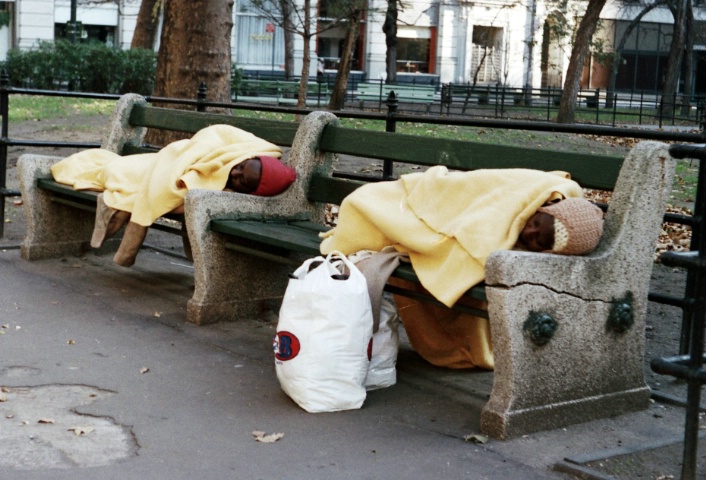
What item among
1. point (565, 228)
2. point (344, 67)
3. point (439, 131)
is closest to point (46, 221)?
point (565, 228)

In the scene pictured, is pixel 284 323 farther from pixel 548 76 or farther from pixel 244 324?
pixel 548 76

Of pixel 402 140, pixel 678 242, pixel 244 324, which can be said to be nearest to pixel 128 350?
pixel 244 324

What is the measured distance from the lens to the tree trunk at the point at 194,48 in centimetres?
1113

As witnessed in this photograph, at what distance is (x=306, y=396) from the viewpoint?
4.51m

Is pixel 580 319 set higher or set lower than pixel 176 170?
lower

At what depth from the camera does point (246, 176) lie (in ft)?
20.3

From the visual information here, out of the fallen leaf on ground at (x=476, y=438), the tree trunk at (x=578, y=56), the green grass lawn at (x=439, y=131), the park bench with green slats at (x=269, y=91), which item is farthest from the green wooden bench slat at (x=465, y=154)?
the park bench with green slats at (x=269, y=91)

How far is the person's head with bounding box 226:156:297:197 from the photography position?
6207mm

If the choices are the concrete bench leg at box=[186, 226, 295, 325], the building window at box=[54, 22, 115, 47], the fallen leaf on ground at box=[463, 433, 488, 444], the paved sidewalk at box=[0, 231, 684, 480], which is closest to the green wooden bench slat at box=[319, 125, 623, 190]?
the concrete bench leg at box=[186, 226, 295, 325]

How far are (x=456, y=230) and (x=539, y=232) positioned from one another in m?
0.35

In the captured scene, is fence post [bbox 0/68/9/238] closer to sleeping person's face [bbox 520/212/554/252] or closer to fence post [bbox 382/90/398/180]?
fence post [bbox 382/90/398/180]

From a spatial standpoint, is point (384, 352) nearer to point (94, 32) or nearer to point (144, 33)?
point (144, 33)

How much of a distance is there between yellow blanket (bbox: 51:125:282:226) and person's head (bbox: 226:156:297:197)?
0.06 metres

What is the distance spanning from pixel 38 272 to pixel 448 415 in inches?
149
